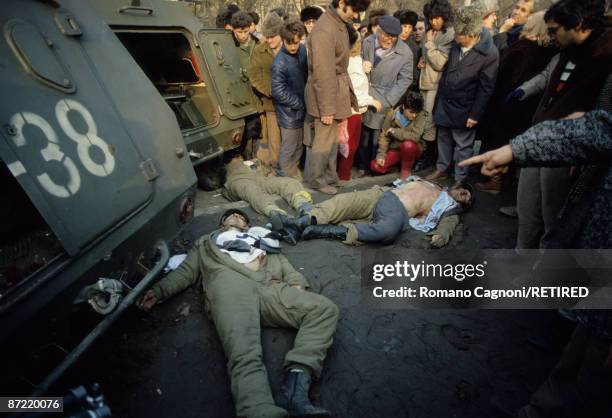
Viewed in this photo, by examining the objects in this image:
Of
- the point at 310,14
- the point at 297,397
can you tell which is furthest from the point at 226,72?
the point at 297,397

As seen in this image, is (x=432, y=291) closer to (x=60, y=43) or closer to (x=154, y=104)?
(x=154, y=104)

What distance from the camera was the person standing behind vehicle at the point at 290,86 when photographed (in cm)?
392

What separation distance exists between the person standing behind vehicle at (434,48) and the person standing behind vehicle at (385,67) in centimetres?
22

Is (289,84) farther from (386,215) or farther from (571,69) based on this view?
(571,69)

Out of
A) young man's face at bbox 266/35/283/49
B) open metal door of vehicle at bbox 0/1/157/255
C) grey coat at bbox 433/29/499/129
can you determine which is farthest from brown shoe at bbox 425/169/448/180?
open metal door of vehicle at bbox 0/1/157/255

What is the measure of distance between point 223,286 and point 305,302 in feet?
1.72

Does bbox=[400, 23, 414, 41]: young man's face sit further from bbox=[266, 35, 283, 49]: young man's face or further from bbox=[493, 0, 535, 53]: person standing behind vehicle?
bbox=[266, 35, 283, 49]: young man's face

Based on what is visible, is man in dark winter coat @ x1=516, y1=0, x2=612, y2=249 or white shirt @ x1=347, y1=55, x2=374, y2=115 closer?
man in dark winter coat @ x1=516, y1=0, x2=612, y2=249

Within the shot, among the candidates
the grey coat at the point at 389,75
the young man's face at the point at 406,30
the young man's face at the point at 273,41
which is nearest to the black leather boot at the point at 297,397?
the grey coat at the point at 389,75

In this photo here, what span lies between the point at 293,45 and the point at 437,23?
70.6 inches

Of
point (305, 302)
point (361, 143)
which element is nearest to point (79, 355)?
point (305, 302)

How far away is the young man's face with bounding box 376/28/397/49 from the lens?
4.28 m

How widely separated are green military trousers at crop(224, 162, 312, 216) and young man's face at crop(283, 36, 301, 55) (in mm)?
1408

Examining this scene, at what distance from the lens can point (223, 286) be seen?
229cm
